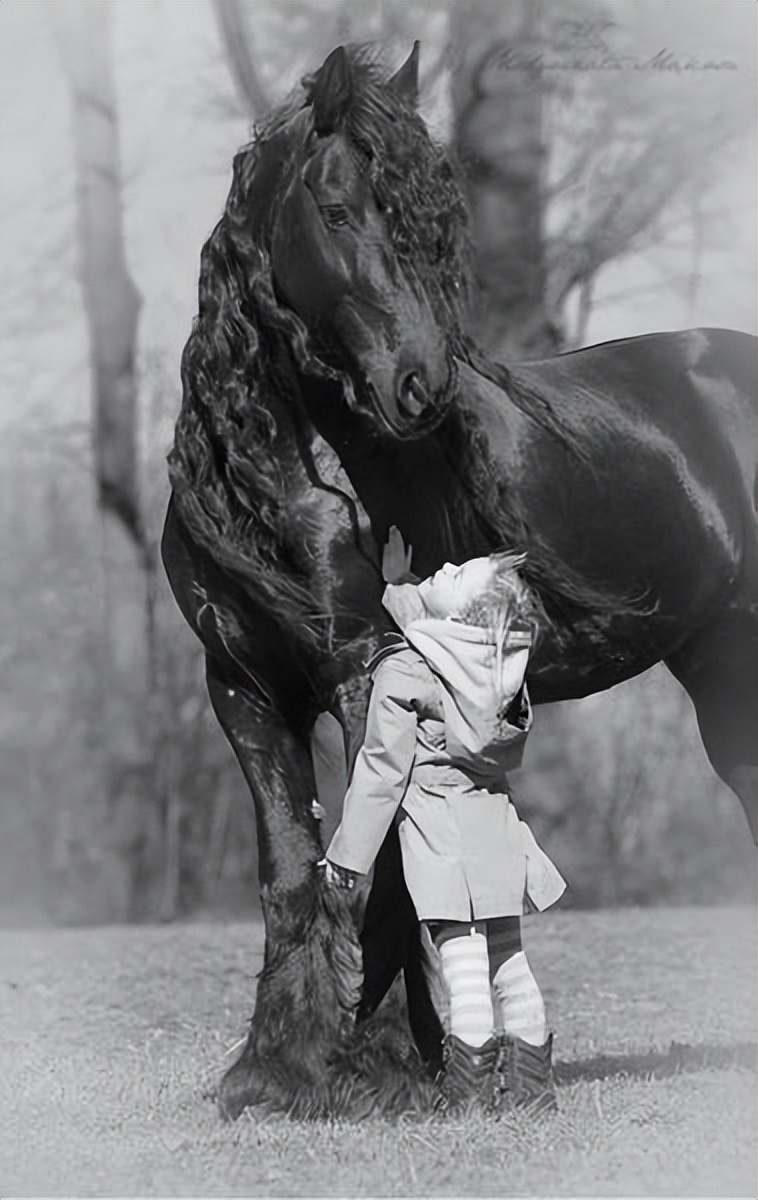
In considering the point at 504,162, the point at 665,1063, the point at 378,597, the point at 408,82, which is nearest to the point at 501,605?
the point at 378,597

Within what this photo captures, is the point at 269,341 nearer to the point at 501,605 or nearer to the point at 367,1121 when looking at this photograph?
the point at 501,605

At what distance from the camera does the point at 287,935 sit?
219cm

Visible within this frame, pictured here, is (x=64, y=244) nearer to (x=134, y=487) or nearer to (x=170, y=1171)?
(x=134, y=487)

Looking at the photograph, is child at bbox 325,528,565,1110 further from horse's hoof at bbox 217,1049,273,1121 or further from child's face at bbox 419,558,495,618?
horse's hoof at bbox 217,1049,273,1121

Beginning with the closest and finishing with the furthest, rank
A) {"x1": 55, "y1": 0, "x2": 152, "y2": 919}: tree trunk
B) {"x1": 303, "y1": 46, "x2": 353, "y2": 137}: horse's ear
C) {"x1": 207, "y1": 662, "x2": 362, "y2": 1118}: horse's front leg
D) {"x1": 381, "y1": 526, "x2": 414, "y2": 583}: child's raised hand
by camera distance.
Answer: {"x1": 303, "y1": 46, "x2": 353, "y2": 137}: horse's ear → {"x1": 207, "y1": 662, "x2": 362, "y2": 1118}: horse's front leg → {"x1": 381, "y1": 526, "x2": 414, "y2": 583}: child's raised hand → {"x1": 55, "y1": 0, "x2": 152, "y2": 919}: tree trunk

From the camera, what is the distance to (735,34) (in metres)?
2.72

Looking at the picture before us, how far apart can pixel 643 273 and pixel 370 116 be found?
92 cm

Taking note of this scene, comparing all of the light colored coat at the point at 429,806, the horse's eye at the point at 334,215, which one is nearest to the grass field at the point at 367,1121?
the light colored coat at the point at 429,806

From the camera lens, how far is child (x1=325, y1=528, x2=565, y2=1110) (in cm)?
205

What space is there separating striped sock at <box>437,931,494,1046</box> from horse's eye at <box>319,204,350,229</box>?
884mm

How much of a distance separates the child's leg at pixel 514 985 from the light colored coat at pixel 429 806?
0.14 ft

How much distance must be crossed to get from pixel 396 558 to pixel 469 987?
1.90 ft

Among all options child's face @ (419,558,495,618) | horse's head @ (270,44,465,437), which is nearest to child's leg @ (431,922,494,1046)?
child's face @ (419,558,495,618)

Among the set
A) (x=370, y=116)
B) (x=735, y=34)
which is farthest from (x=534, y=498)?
(x=735, y=34)
